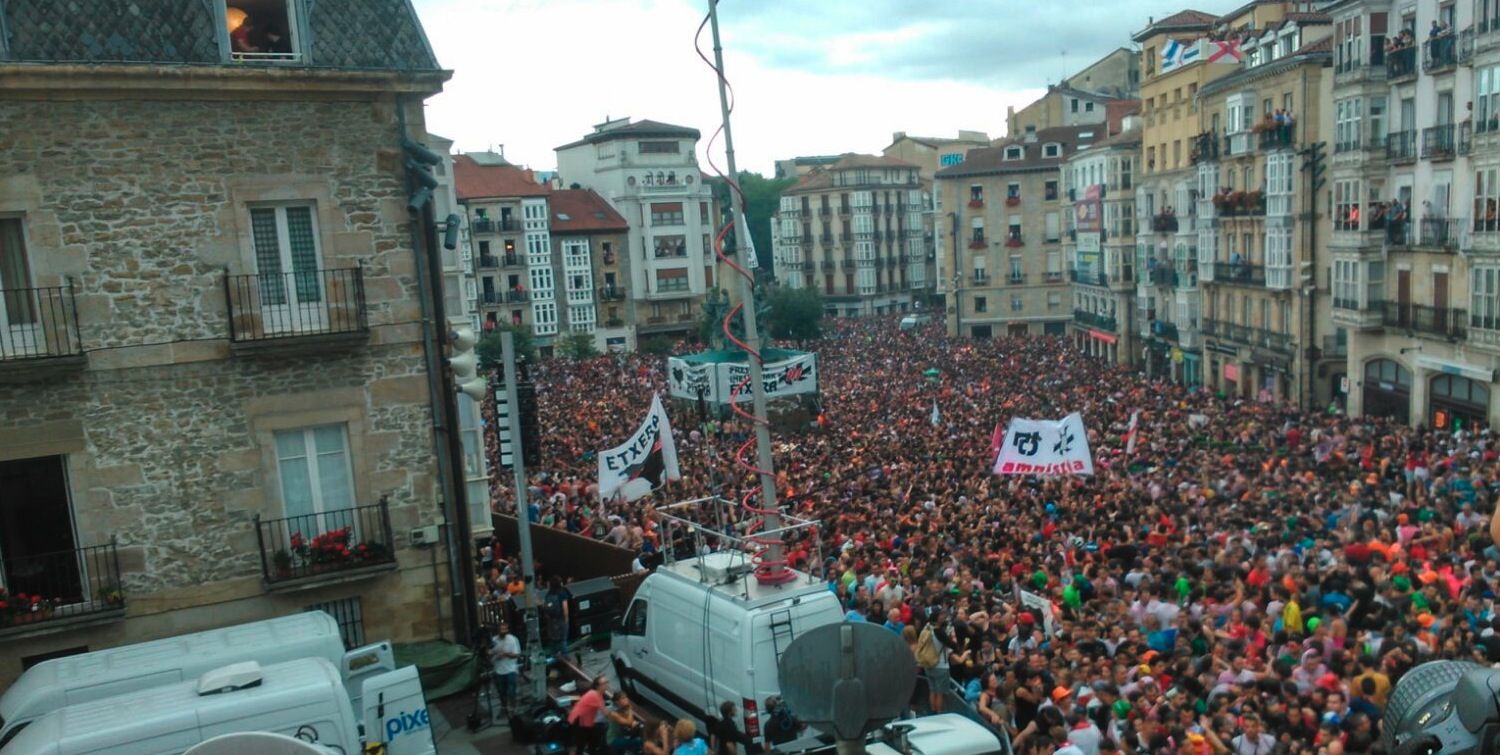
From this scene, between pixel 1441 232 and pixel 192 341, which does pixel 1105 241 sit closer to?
pixel 1441 232

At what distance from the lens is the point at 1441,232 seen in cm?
3222

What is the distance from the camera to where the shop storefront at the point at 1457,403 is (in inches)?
1227

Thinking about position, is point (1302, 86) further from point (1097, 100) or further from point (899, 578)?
point (1097, 100)

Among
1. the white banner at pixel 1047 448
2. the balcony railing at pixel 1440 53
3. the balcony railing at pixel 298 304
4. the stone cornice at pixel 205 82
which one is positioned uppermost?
the balcony railing at pixel 1440 53

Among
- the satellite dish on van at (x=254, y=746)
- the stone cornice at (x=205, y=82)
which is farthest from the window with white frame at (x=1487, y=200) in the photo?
the satellite dish on van at (x=254, y=746)

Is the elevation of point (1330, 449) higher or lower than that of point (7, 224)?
lower

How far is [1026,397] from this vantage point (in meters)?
36.4

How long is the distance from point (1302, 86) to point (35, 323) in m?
39.4

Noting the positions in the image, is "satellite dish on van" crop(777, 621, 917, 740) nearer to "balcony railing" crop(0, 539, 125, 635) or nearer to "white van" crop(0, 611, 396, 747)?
"white van" crop(0, 611, 396, 747)

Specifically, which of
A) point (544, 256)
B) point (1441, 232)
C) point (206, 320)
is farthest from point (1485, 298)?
point (544, 256)

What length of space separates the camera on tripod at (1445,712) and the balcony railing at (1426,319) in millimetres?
28982

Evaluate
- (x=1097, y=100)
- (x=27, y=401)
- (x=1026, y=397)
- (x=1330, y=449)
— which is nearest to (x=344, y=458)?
(x=27, y=401)

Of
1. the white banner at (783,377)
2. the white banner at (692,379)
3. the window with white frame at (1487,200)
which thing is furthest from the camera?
the white banner at (692,379)

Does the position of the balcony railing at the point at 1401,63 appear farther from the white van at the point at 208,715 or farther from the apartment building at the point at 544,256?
the apartment building at the point at 544,256
